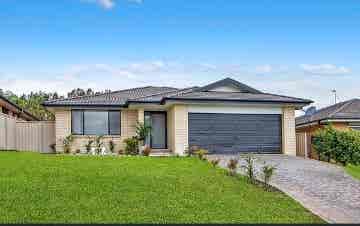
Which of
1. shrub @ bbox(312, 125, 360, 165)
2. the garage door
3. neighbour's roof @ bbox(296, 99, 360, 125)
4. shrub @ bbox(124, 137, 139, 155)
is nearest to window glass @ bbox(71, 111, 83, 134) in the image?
shrub @ bbox(124, 137, 139, 155)

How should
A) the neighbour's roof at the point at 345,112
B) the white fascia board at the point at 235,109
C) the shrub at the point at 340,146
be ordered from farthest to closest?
the neighbour's roof at the point at 345,112 → the white fascia board at the point at 235,109 → the shrub at the point at 340,146

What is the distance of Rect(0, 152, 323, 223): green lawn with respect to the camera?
1031 cm

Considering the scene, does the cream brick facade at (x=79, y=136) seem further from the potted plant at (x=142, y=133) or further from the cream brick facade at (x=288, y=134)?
the cream brick facade at (x=288, y=134)

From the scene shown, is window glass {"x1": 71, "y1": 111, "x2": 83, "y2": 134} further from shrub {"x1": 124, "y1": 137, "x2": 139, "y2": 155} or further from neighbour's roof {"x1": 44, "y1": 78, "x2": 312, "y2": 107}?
shrub {"x1": 124, "y1": 137, "x2": 139, "y2": 155}

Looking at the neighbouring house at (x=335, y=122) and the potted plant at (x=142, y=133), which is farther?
the neighbouring house at (x=335, y=122)

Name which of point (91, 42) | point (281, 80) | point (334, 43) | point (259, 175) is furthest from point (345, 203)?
point (281, 80)

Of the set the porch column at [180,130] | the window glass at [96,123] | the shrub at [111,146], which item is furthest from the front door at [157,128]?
the porch column at [180,130]

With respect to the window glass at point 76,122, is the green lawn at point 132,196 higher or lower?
lower

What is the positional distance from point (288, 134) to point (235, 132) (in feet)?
9.70

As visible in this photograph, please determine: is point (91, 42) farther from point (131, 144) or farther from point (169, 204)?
point (169, 204)

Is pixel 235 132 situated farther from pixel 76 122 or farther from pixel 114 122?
pixel 76 122

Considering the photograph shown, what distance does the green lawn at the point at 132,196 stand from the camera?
33.8 feet

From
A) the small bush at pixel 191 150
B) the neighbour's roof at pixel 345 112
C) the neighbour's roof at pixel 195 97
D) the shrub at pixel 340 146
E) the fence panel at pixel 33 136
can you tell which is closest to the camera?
the shrub at pixel 340 146

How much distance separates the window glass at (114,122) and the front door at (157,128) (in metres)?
1.70
